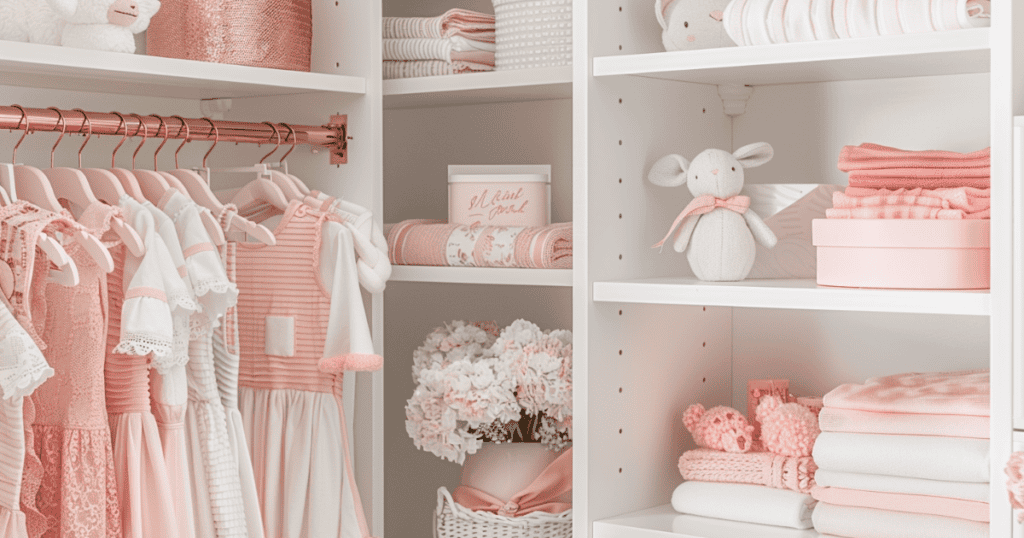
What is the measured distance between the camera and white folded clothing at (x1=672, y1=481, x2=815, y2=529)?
5.62ft

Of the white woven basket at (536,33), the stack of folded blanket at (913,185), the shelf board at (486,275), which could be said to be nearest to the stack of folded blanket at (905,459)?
the stack of folded blanket at (913,185)

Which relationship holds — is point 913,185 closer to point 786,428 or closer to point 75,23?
point 786,428

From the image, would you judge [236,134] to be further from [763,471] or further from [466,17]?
[763,471]

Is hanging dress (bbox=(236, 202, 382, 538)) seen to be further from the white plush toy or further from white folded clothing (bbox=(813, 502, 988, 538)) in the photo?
white folded clothing (bbox=(813, 502, 988, 538))

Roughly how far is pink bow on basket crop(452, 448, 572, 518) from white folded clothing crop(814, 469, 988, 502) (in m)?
0.43

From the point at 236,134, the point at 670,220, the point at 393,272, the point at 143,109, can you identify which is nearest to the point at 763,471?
the point at 670,220

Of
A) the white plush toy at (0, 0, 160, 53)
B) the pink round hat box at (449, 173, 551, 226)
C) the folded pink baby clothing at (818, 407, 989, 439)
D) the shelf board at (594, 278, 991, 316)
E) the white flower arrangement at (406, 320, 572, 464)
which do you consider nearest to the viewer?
the shelf board at (594, 278, 991, 316)

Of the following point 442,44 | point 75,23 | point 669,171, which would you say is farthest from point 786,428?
point 75,23

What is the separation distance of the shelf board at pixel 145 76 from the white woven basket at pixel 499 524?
0.73 metres

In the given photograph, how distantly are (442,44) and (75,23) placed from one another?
648 mm

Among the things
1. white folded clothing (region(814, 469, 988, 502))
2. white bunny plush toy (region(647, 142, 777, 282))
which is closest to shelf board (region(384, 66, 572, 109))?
white bunny plush toy (region(647, 142, 777, 282))

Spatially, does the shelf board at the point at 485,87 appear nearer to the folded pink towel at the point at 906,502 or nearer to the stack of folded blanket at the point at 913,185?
the stack of folded blanket at the point at 913,185

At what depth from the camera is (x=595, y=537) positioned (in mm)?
1798

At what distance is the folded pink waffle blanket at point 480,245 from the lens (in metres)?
1.91
